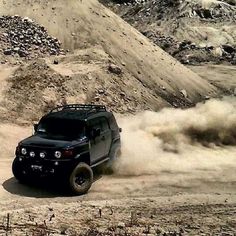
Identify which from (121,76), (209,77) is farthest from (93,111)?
(209,77)

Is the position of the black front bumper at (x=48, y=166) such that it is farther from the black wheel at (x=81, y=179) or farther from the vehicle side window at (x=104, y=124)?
the vehicle side window at (x=104, y=124)

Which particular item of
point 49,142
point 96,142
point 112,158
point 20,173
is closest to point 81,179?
point 96,142

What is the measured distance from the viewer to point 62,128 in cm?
1302

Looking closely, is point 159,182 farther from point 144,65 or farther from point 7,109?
point 144,65

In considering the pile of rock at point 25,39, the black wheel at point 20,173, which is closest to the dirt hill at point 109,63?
the pile of rock at point 25,39

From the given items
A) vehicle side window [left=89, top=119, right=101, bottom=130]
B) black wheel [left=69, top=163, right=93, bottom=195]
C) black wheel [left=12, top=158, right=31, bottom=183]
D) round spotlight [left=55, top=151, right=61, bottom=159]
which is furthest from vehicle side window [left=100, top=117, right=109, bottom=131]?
black wheel [left=12, top=158, right=31, bottom=183]

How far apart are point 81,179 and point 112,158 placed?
1.81 meters

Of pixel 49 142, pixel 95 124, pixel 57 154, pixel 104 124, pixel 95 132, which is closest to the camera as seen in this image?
pixel 57 154

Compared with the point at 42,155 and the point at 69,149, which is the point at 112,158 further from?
the point at 42,155

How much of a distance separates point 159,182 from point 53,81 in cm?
1045

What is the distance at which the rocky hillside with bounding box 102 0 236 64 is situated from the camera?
143 feet

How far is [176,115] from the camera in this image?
1998cm

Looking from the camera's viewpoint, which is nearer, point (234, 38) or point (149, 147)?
point (149, 147)

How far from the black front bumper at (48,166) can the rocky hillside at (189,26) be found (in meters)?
30.7
